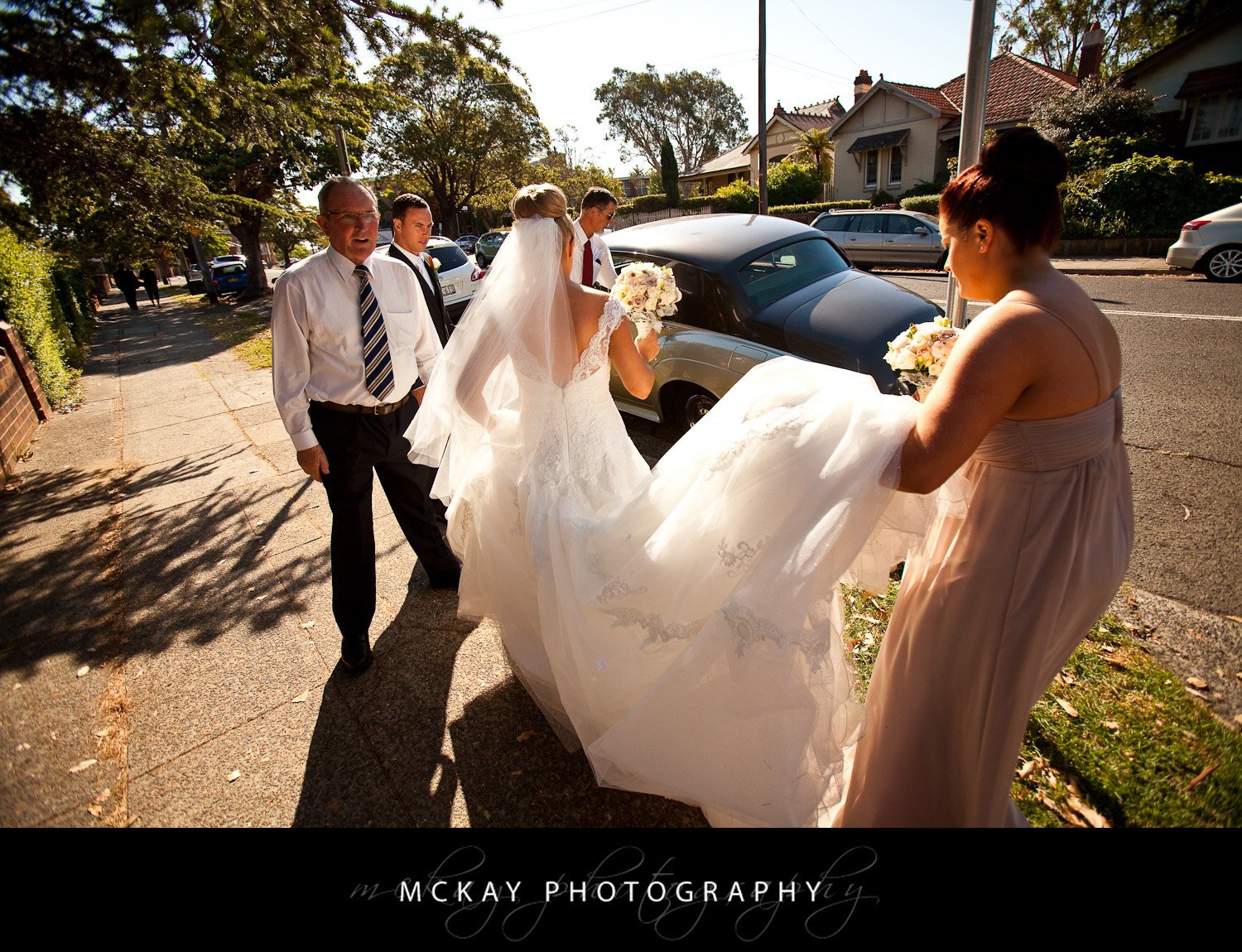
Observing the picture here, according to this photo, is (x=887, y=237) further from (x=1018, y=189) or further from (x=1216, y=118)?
(x=1018, y=189)

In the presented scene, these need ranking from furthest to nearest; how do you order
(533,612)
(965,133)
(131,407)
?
(131,407), (965,133), (533,612)

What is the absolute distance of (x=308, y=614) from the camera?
3.65 m

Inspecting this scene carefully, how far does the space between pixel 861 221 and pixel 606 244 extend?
13.0 meters

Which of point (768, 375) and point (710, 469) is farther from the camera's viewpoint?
point (768, 375)

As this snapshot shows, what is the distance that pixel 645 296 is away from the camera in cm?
260

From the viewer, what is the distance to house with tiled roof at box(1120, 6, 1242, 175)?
19.1 m

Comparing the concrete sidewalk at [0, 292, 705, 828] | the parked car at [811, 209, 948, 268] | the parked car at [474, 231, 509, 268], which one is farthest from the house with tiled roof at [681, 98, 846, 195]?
the concrete sidewalk at [0, 292, 705, 828]

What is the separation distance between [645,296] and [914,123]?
105 ft

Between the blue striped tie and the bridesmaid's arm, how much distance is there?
252 centimetres

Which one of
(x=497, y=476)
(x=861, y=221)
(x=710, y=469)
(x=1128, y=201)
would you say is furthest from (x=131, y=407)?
(x=1128, y=201)

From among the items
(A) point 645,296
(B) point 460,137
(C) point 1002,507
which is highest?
(B) point 460,137

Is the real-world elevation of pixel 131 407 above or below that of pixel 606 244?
below

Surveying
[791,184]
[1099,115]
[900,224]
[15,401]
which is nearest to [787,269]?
[15,401]
